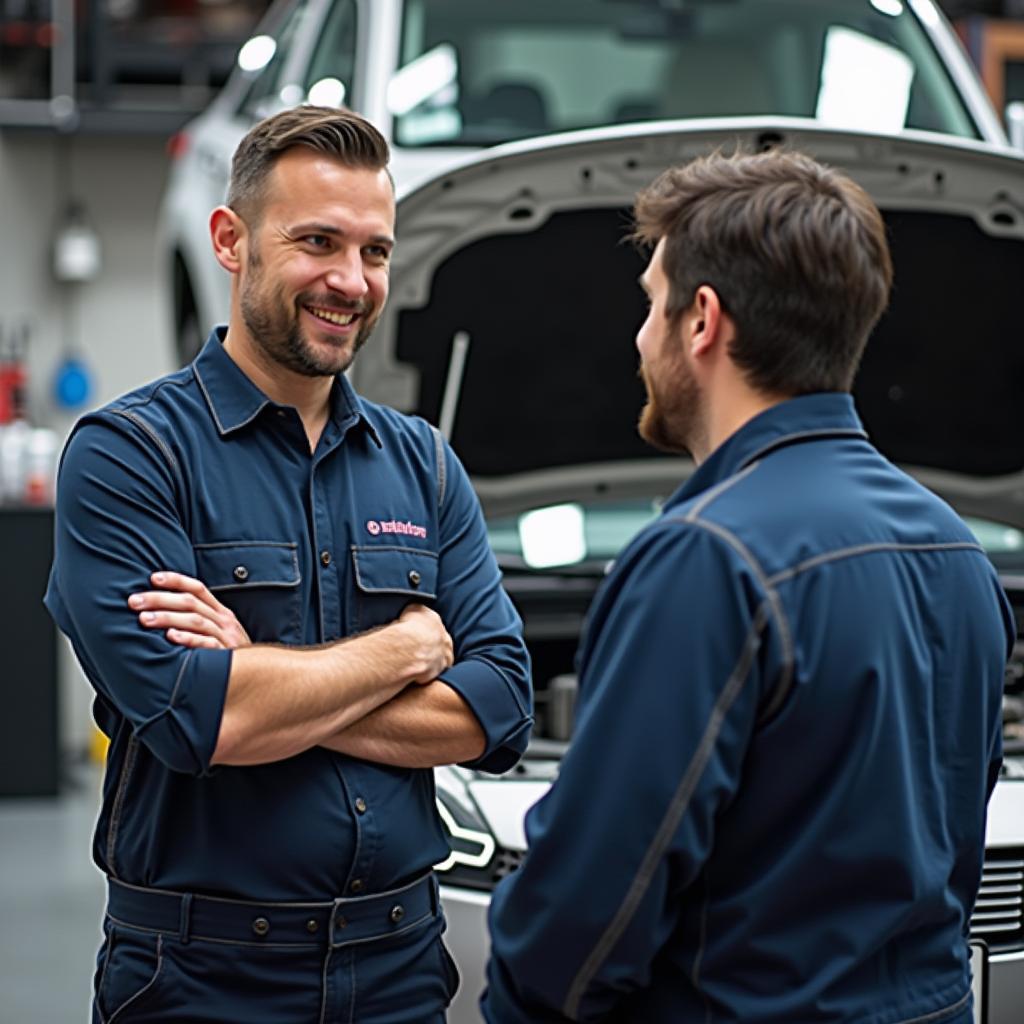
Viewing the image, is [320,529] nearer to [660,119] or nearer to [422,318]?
[422,318]

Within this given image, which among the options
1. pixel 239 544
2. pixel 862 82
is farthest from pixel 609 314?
pixel 239 544

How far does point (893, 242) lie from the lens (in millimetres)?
3514

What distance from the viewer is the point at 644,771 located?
140 cm

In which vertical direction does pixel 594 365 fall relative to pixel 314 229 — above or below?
below

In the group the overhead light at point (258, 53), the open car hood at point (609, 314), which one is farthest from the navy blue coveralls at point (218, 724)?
the overhead light at point (258, 53)

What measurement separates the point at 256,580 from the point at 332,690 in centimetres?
16

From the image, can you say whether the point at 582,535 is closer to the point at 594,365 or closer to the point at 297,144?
the point at 594,365

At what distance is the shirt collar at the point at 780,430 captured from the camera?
1.49 m

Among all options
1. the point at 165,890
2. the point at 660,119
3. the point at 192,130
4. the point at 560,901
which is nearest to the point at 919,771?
the point at 560,901

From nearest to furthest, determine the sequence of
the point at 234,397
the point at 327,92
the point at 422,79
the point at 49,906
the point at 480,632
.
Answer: the point at 234,397
the point at 480,632
the point at 422,79
the point at 327,92
the point at 49,906

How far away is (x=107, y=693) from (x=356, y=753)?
284 millimetres

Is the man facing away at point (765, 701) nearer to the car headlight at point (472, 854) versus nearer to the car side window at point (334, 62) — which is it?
the car headlight at point (472, 854)

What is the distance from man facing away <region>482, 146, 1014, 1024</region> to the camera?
1407 millimetres

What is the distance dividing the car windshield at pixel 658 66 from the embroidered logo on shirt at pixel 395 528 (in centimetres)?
179
